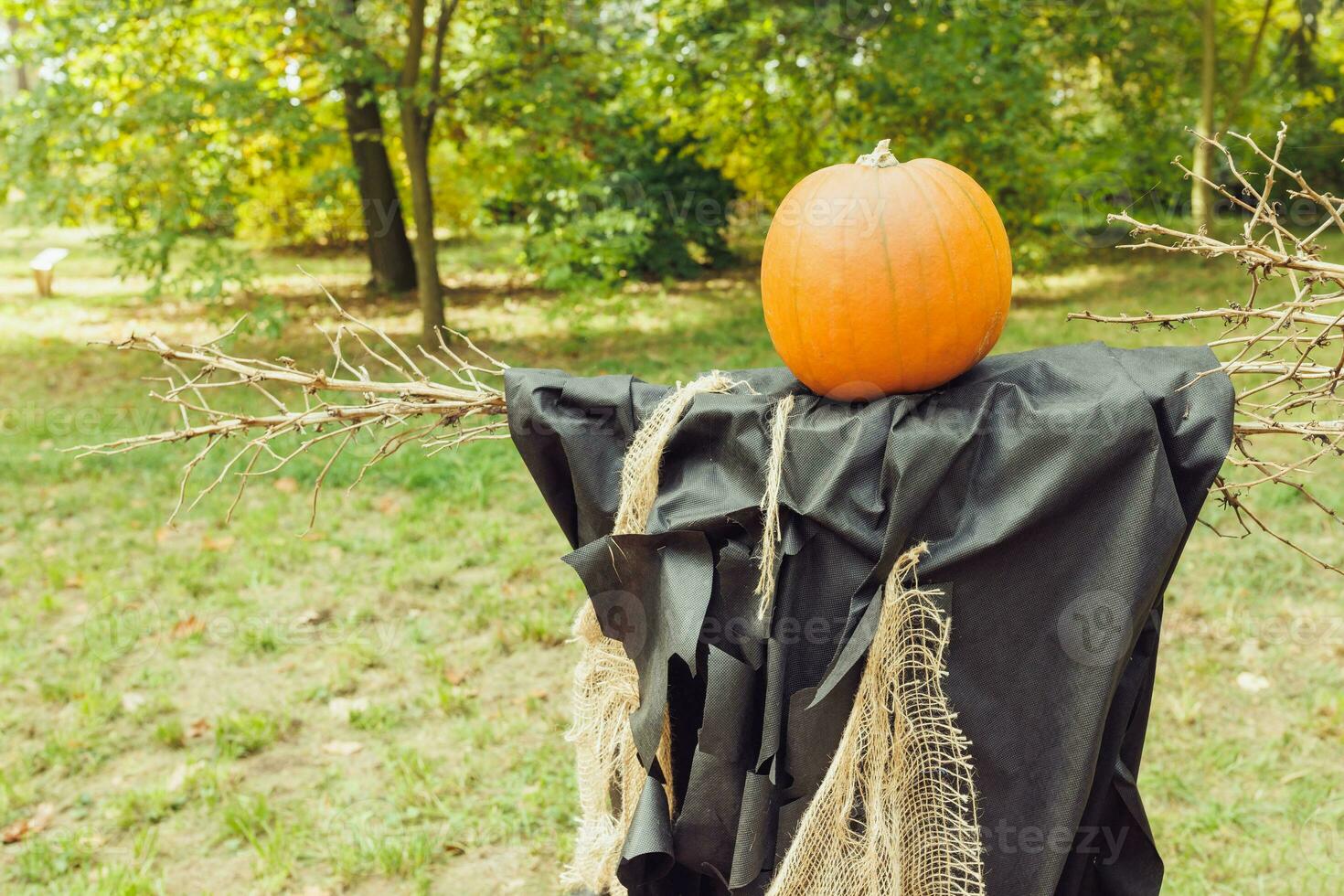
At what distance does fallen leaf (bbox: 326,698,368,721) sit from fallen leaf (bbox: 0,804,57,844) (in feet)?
2.76

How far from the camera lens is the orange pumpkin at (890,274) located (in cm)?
169

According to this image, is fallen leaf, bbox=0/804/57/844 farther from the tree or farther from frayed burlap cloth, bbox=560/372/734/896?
the tree

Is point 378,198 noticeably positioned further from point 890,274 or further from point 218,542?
point 890,274

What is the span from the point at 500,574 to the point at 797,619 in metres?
2.93

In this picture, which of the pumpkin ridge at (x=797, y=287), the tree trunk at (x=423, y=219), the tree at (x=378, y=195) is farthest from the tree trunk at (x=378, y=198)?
the pumpkin ridge at (x=797, y=287)

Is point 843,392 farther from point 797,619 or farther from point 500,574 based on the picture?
point 500,574

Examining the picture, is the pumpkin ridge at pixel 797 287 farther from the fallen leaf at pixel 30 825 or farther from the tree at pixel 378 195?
the tree at pixel 378 195

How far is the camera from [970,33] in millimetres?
8945

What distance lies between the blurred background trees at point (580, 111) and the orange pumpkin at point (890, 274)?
19.1 ft

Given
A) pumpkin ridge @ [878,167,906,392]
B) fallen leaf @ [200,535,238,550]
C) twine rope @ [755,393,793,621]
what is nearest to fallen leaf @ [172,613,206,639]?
fallen leaf @ [200,535,238,550]

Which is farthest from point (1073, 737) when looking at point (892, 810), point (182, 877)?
point (182, 877)

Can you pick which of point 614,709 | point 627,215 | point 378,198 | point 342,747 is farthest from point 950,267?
point 378,198

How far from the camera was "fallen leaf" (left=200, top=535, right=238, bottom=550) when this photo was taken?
476 cm

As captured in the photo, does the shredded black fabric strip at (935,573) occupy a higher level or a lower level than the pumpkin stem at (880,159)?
lower
